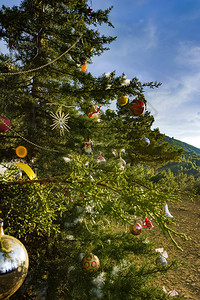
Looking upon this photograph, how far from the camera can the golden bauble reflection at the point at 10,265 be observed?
1164mm

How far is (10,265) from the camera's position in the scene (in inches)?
46.4

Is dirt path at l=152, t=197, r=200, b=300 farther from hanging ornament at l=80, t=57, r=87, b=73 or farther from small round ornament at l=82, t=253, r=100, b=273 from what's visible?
hanging ornament at l=80, t=57, r=87, b=73

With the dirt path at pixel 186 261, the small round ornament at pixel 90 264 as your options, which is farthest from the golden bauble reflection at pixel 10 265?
the dirt path at pixel 186 261

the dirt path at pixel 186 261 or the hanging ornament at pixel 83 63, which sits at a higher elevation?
the hanging ornament at pixel 83 63

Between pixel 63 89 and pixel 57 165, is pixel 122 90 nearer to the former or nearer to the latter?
pixel 63 89

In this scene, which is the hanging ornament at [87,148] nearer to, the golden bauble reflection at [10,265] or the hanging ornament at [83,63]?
the hanging ornament at [83,63]

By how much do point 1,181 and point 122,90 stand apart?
246 cm

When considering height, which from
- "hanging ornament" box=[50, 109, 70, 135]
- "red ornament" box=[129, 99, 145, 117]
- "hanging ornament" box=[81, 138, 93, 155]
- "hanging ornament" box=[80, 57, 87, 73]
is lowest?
"hanging ornament" box=[81, 138, 93, 155]

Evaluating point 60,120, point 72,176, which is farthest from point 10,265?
point 60,120

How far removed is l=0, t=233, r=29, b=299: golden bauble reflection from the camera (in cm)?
116

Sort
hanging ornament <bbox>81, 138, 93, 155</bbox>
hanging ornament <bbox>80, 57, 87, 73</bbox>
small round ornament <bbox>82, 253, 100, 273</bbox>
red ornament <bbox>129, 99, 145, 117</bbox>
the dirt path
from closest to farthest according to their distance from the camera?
small round ornament <bbox>82, 253, 100, 273</bbox>, red ornament <bbox>129, 99, 145, 117</bbox>, hanging ornament <bbox>80, 57, 87, 73</bbox>, hanging ornament <bbox>81, 138, 93, 155</bbox>, the dirt path

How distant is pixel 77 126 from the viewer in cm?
497

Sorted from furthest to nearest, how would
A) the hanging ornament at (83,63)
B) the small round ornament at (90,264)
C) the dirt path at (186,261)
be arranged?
the dirt path at (186,261) → the hanging ornament at (83,63) → the small round ornament at (90,264)

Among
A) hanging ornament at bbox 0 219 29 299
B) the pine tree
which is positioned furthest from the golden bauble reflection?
the pine tree
